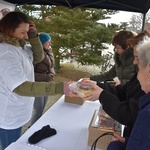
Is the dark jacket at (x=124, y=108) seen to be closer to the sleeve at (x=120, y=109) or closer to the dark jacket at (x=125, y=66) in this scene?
the sleeve at (x=120, y=109)

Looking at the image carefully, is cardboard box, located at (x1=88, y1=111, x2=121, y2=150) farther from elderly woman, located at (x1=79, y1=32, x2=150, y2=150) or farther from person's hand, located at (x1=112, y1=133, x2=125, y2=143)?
elderly woman, located at (x1=79, y1=32, x2=150, y2=150)

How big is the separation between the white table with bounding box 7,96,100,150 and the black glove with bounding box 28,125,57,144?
0.07 feet

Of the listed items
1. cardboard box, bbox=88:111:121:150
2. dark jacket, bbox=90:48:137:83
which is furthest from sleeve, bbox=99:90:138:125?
→ dark jacket, bbox=90:48:137:83

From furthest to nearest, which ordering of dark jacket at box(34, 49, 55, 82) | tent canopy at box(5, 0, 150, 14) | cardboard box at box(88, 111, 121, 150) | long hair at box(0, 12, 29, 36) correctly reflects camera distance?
tent canopy at box(5, 0, 150, 14), dark jacket at box(34, 49, 55, 82), long hair at box(0, 12, 29, 36), cardboard box at box(88, 111, 121, 150)

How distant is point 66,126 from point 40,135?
264 millimetres

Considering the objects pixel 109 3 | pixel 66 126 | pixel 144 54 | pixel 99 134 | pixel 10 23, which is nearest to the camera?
pixel 144 54

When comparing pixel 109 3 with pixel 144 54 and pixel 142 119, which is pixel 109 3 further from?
pixel 142 119

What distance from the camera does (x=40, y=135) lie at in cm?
122

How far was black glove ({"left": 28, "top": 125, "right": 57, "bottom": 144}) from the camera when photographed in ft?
3.91

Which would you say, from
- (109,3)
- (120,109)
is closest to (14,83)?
(120,109)

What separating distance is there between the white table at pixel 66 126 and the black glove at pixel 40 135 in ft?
0.07

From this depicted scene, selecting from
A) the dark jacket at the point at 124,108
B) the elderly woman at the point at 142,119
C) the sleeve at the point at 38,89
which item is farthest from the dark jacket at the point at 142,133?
the sleeve at the point at 38,89

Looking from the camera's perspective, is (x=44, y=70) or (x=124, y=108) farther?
(x=44, y=70)

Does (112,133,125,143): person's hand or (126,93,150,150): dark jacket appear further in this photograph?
(112,133,125,143): person's hand
